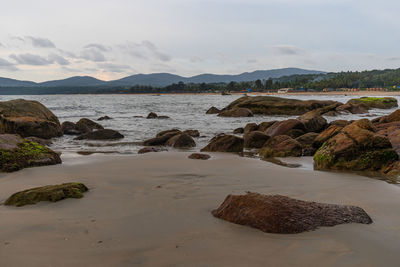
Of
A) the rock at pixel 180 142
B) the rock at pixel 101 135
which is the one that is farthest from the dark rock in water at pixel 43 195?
the rock at pixel 101 135

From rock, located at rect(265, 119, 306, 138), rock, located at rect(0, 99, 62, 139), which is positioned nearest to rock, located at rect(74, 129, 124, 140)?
rock, located at rect(0, 99, 62, 139)

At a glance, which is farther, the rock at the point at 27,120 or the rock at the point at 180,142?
the rock at the point at 27,120

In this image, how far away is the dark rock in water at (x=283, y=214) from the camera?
312cm

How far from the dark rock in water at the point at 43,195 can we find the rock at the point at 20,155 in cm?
228

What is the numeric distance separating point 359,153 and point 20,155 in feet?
22.4

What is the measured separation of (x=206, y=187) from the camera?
4930mm

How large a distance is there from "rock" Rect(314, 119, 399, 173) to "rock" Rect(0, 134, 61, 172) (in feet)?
18.8

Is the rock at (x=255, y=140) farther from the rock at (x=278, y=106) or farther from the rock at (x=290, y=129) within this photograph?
the rock at (x=278, y=106)

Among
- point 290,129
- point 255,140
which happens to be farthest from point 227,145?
point 290,129

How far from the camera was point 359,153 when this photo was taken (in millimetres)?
6453

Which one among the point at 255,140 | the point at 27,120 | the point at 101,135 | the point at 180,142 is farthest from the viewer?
the point at 27,120

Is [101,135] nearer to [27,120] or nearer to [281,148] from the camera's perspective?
[27,120]

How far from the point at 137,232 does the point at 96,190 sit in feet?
6.01

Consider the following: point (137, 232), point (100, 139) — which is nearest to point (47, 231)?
point (137, 232)
